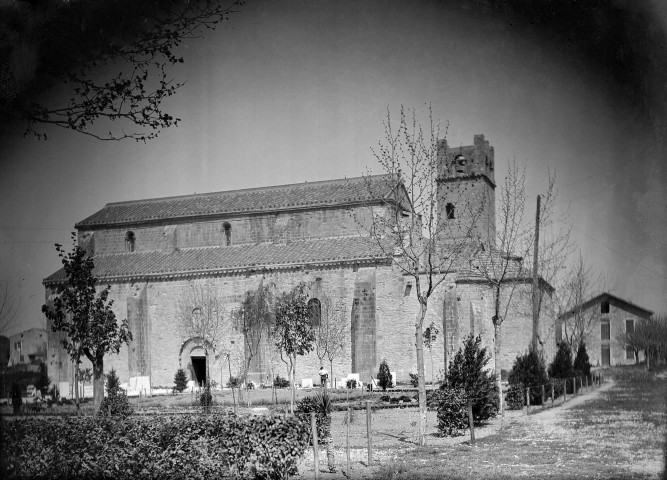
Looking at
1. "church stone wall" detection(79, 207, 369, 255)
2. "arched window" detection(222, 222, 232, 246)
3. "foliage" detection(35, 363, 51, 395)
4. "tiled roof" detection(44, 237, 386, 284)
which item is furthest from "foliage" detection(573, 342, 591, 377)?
"foliage" detection(35, 363, 51, 395)

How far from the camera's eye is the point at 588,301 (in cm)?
2897

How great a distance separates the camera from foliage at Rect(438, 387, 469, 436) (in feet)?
53.6

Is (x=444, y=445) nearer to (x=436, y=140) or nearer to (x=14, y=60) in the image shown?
(x=436, y=140)

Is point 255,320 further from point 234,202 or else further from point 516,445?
point 516,445

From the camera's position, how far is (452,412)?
16.3 metres

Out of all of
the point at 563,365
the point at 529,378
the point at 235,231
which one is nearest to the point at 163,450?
the point at 529,378

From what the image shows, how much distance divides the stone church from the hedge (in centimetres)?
1920

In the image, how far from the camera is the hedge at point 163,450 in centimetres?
1034

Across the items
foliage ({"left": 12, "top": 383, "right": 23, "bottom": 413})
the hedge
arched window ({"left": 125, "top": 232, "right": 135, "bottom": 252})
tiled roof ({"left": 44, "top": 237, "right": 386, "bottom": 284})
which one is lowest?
foliage ({"left": 12, "top": 383, "right": 23, "bottom": 413})

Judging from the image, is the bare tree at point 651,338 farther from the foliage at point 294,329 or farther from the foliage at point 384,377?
the foliage at point 384,377

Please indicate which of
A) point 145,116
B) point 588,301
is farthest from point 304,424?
point 588,301

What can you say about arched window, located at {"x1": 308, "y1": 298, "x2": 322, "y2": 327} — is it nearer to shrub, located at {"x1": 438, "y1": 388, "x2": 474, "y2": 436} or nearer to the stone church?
the stone church

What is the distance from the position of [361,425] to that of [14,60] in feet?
39.1

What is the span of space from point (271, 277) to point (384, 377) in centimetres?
810
